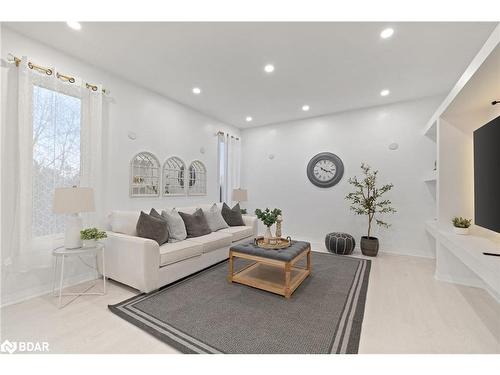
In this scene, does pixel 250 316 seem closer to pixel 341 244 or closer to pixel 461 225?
pixel 341 244

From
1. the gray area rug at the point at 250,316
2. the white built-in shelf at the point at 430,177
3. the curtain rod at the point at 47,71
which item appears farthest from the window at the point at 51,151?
the white built-in shelf at the point at 430,177

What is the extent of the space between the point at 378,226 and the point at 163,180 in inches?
164

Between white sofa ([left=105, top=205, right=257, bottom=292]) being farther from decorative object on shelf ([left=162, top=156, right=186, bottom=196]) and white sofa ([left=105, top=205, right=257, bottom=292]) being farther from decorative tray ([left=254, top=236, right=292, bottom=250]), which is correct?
decorative object on shelf ([left=162, top=156, right=186, bottom=196])

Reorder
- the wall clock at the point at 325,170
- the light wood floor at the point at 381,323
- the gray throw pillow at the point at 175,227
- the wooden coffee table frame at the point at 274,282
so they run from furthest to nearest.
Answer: the wall clock at the point at 325,170
the gray throw pillow at the point at 175,227
the wooden coffee table frame at the point at 274,282
the light wood floor at the point at 381,323

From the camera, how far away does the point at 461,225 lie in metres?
2.64

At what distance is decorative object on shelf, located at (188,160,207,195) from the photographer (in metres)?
4.41

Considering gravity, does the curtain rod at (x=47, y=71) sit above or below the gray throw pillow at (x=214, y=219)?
above

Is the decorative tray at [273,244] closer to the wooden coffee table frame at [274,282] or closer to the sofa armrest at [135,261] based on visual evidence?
the wooden coffee table frame at [274,282]

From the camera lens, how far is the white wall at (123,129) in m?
2.24

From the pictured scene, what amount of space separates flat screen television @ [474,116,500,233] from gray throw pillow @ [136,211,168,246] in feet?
11.3

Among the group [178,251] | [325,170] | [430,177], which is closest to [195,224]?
[178,251]

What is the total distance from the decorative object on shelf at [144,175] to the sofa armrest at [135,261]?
979 millimetres

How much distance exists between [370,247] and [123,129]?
14.8 feet

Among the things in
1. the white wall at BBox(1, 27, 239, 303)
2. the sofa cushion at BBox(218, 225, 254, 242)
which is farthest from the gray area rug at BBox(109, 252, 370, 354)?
the white wall at BBox(1, 27, 239, 303)
